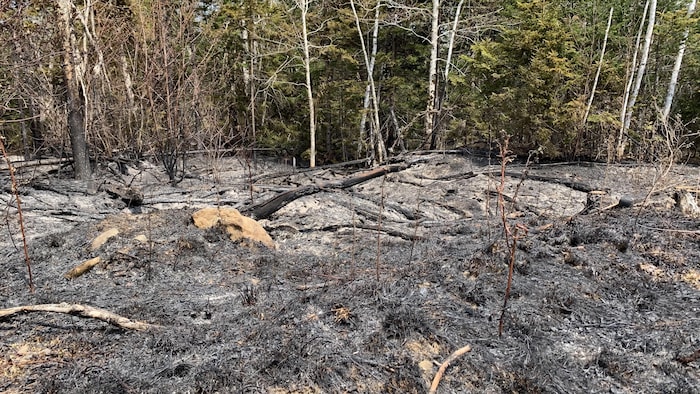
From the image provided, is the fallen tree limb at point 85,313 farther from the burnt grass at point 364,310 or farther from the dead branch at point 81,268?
the dead branch at point 81,268

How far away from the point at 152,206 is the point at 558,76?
1051 cm

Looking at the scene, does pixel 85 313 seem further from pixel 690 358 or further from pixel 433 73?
pixel 433 73

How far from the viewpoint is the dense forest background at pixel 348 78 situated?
32.1 ft

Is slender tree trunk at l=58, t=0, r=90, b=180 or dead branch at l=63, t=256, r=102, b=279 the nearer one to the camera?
dead branch at l=63, t=256, r=102, b=279

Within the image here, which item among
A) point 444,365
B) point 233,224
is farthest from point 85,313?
point 444,365

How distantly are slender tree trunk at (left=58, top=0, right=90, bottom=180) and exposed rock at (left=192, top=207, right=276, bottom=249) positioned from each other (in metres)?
4.88

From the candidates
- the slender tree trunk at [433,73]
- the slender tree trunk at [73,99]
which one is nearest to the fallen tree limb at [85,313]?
the slender tree trunk at [73,99]

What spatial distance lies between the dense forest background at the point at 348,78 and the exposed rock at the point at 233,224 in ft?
11.9

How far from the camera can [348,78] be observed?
17.1 meters

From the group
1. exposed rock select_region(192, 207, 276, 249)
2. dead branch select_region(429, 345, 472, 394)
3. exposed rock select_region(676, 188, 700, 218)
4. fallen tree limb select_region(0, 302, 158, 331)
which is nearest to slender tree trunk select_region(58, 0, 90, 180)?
exposed rock select_region(192, 207, 276, 249)

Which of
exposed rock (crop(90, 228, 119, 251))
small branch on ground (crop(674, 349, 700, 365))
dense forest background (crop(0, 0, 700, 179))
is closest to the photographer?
small branch on ground (crop(674, 349, 700, 365))

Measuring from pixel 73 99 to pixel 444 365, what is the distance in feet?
31.1

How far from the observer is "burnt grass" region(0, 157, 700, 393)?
2.69 meters

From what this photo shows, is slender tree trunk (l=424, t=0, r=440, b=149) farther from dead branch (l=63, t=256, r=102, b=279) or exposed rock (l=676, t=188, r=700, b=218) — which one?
dead branch (l=63, t=256, r=102, b=279)
